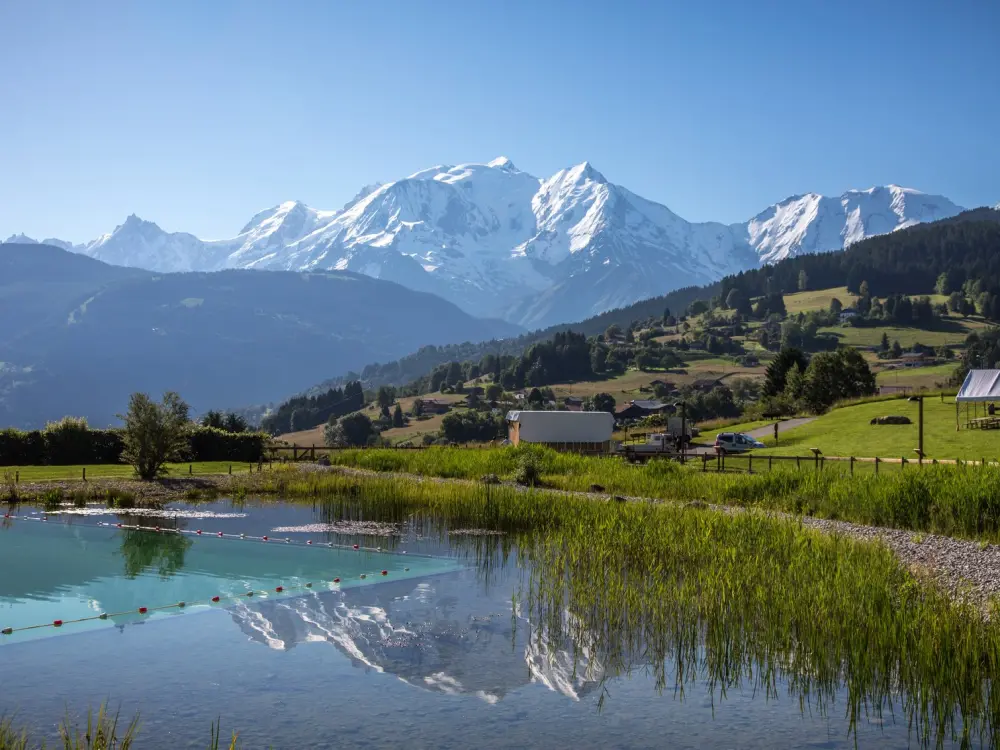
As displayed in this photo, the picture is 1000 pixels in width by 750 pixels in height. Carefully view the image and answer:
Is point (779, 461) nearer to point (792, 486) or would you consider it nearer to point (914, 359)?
point (792, 486)

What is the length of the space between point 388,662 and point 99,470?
36.3 m

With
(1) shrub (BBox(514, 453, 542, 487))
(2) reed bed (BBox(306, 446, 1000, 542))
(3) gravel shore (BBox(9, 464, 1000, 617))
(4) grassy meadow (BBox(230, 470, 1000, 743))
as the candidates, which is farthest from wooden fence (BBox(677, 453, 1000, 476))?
(4) grassy meadow (BBox(230, 470, 1000, 743))

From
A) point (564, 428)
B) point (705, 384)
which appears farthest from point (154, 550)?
point (705, 384)

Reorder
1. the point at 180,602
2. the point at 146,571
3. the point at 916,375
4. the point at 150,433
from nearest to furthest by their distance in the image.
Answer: the point at 180,602 → the point at 146,571 → the point at 150,433 → the point at 916,375

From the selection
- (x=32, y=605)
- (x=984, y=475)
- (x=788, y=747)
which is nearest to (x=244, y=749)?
(x=788, y=747)

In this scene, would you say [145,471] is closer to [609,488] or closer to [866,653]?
[609,488]

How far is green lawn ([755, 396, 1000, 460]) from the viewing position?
42844 mm

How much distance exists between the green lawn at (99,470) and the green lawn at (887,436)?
1175 inches

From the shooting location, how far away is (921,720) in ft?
37.5

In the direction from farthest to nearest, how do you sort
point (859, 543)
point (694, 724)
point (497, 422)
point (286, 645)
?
point (497, 422)
point (859, 543)
point (286, 645)
point (694, 724)

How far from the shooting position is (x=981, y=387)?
53.3 meters

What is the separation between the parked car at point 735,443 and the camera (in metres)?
56.3

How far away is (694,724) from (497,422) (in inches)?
4860

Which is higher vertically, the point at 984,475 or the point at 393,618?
the point at 984,475
